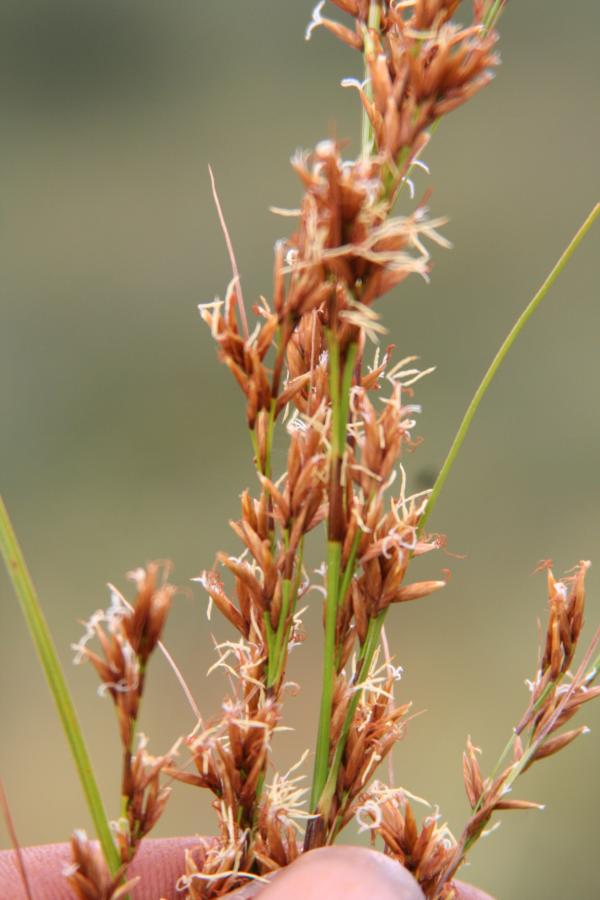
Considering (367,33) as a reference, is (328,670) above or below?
below

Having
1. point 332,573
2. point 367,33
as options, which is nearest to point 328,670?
point 332,573

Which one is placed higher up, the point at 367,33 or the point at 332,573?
the point at 367,33

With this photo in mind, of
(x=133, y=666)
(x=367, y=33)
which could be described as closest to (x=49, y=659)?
(x=133, y=666)

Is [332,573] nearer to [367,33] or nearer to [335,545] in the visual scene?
[335,545]

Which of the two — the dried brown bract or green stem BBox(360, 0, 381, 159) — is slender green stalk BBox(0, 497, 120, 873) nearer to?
the dried brown bract

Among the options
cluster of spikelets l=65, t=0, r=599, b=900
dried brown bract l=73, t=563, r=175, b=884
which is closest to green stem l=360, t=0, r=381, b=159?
cluster of spikelets l=65, t=0, r=599, b=900

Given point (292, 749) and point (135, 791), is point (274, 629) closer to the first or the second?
point (135, 791)

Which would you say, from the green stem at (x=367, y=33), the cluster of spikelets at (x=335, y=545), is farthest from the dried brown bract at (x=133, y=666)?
the green stem at (x=367, y=33)

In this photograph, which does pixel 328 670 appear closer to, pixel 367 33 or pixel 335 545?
pixel 335 545

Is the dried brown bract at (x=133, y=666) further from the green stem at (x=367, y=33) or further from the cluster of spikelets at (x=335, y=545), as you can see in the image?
the green stem at (x=367, y=33)
